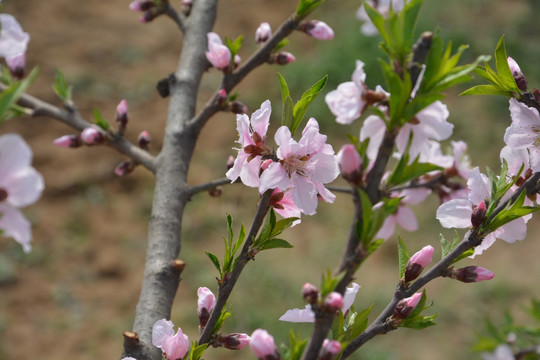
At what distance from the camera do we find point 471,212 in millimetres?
764

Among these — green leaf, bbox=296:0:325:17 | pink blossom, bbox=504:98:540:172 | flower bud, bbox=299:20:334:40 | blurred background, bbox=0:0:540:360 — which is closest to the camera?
pink blossom, bbox=504:98:540:172

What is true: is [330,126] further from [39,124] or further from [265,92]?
[39,124]

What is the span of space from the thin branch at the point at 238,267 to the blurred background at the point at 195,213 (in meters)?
1.90

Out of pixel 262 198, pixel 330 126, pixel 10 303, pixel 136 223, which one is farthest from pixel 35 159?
pixel 262 198

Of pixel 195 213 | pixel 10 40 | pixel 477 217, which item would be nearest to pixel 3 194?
pixel 10 40

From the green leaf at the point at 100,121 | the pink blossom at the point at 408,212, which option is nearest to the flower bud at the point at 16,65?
the green leaf at the point at 100,121

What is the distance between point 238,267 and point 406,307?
0.21 m

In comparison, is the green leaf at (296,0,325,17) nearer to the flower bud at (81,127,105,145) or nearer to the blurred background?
the flower bud at (81,127,105,145)

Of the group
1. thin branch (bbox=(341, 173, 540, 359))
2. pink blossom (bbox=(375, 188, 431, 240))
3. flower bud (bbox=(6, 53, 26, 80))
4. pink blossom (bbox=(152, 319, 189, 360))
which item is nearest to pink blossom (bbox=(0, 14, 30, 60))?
pink blossom (bbox=(152, 319, 189, 360))

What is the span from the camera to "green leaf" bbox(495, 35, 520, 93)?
80cm

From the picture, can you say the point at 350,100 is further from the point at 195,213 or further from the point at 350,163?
the point at 195,213

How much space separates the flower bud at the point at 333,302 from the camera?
0.54 m

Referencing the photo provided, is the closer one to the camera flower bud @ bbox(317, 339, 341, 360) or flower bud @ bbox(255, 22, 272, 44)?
flower bud @ bbox(317, 339, 341, 360)

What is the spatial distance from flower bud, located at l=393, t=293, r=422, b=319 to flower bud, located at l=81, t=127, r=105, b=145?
2.39ft
